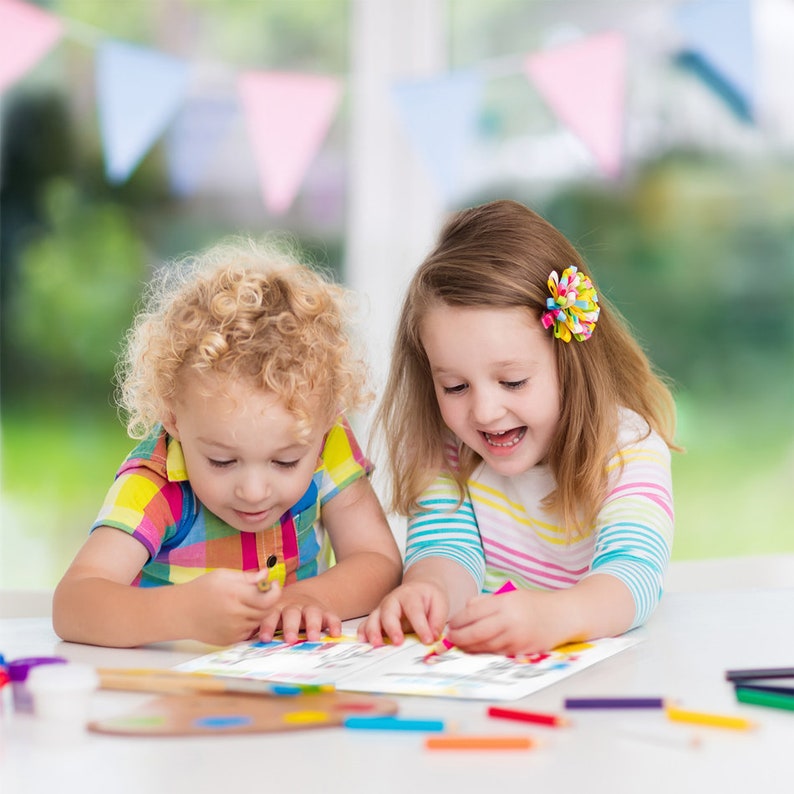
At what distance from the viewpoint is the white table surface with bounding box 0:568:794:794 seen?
570 mm

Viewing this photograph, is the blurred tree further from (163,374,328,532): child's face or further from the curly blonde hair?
(163,374,328,532): child's face

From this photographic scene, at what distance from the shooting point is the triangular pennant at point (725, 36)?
2.22 meters

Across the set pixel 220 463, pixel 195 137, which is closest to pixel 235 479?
pixel 220 463

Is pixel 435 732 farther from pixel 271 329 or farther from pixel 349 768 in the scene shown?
pixel 271 329

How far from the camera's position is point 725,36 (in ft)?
7.44

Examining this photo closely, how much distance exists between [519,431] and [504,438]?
22 mm

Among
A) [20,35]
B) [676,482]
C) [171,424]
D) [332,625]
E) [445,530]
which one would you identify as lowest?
[332,625]

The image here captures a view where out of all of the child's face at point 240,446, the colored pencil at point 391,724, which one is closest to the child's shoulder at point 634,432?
the child's face at point 240,446

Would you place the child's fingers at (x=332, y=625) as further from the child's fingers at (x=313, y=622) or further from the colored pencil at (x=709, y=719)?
the colored pencil at (x=709, y=719)

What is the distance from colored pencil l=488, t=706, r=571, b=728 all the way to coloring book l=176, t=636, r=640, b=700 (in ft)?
0.13

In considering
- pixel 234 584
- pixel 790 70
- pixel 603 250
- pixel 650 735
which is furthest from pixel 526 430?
pixel 790 70

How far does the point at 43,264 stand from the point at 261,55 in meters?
0.71

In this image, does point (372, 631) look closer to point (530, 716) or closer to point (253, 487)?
point (253, 487)

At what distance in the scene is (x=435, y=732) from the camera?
2.16ft
